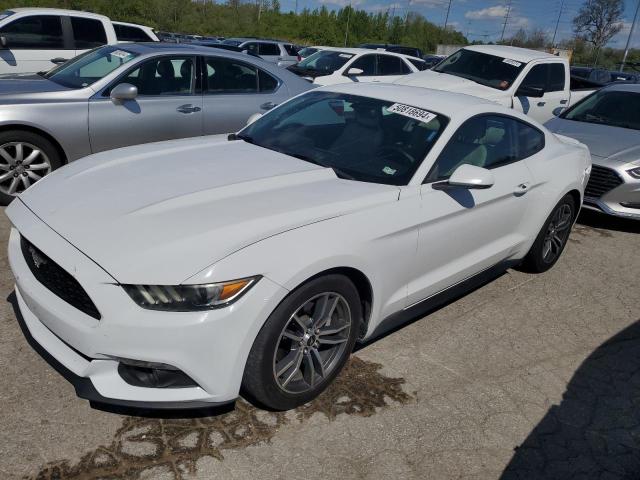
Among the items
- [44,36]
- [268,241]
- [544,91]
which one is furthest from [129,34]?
[268,241]

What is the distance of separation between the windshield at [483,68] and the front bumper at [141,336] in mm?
7633

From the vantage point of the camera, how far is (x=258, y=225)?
8.63 feet

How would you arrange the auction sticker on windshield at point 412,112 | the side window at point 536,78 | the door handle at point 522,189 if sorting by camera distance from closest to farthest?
the auction sticker on windshield at point 412,112 < the door handle at point 522,189 < the side window at point 536,78

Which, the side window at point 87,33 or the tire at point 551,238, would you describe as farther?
the side window at point 87,33

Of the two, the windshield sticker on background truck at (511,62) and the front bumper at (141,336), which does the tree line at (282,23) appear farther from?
the front bumper at (141,336)

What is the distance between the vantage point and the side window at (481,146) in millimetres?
3502

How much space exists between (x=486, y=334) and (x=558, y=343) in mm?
510

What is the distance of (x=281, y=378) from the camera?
2.81 meters

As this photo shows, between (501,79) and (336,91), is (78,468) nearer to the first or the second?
(336,91)

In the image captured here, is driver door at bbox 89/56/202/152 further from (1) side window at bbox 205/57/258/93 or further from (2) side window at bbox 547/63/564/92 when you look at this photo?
(2) side window at bbox 547/63/564/92

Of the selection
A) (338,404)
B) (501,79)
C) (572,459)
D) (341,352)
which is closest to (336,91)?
(341,352)

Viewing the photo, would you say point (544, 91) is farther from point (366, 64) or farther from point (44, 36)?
point (44, 36)

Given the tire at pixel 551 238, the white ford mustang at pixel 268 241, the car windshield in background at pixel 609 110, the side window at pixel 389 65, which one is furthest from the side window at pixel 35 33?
the tire at pixel 551 238

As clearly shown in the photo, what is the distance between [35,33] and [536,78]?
823 centimetres
